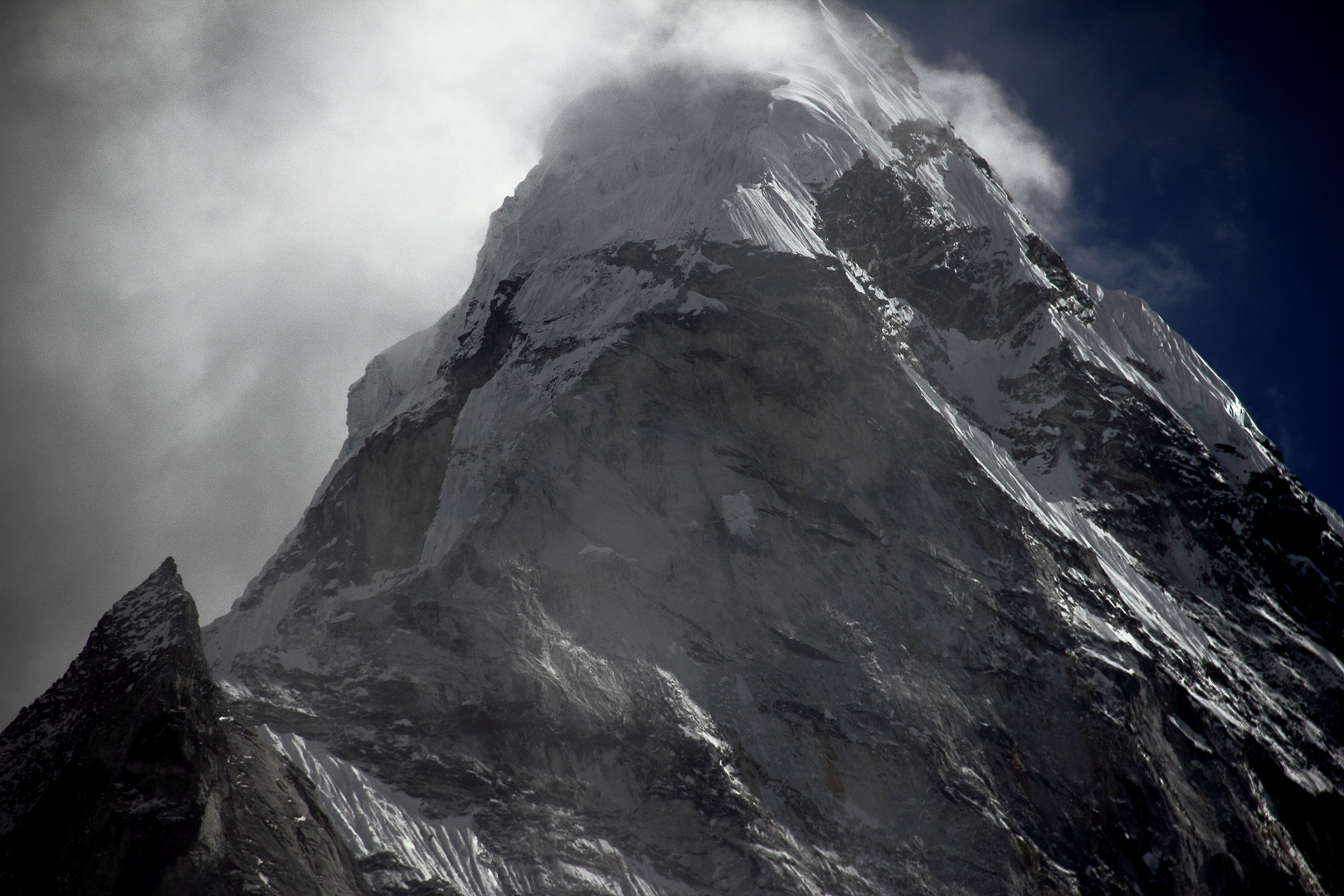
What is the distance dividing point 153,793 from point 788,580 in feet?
93.7

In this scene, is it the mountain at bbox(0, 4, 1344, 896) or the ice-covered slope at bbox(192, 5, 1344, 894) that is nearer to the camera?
the mountain at bbox(0, 4, 1344, 896)

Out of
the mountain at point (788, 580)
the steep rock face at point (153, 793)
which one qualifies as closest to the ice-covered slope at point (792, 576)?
the mountain at point (788, 580)

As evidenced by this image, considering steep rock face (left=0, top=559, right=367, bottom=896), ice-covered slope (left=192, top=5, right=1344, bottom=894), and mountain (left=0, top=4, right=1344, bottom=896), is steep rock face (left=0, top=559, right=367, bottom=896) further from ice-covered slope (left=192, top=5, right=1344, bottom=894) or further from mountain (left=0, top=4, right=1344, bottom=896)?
ice-covered slope (left=192, top=5, right=1344, bottom=894)

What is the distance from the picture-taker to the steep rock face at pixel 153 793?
41594 mm

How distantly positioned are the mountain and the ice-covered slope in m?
0.19

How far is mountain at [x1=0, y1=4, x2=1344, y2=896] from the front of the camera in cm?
4909

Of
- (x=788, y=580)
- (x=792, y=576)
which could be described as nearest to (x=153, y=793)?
(x=788, y=580)

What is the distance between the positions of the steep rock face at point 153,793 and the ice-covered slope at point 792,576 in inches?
101

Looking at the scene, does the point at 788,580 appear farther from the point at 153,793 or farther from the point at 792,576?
the point at 153,793

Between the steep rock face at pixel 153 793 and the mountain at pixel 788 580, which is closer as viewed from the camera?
the steep rock face at pixel 153 793

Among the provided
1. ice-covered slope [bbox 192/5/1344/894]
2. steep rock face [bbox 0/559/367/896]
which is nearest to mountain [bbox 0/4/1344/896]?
ice-covered slope [bbox 192/5/1344/894]

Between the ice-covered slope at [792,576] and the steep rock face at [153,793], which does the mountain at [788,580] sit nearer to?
the ice-covered slope at [792,576]

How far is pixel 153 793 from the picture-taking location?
4322 cm

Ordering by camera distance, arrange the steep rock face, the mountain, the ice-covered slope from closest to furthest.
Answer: the steep rock face
the mountain
the ice-covered slope
